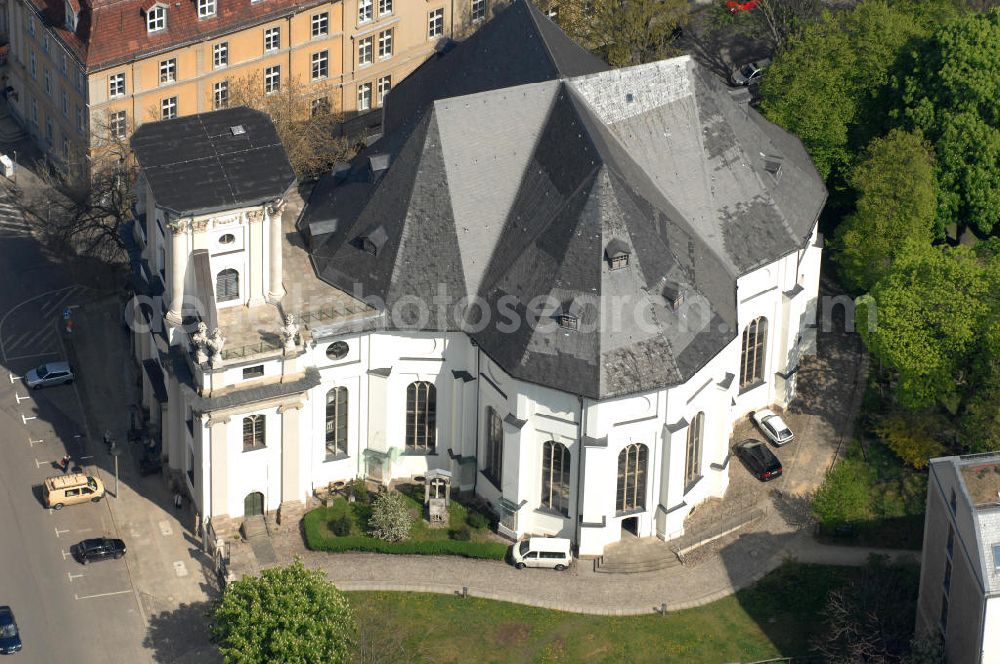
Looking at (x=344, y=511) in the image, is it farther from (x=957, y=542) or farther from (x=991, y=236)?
(x=991, y=236)

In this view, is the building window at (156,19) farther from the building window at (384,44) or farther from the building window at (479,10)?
the building window at (479,10)

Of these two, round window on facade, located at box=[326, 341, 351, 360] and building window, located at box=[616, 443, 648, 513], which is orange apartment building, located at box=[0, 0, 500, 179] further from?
building window, located at box=[616, 443, 648, 513]

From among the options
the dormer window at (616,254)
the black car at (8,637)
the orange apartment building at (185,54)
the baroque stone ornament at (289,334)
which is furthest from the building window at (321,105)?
the black car at (8,637)

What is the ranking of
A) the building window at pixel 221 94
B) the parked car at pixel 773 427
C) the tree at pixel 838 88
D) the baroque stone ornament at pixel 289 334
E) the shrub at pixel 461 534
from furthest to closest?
1. the building window at pixel 221 94
2. the tree at pixel 838 88
3. the parked car at pixel 773 427
4. the shrub at pixel 461 534
5. the baroque stone ornament at pixel 289 334

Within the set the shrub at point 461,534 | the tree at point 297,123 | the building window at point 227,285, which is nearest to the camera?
the building window at point 227,285

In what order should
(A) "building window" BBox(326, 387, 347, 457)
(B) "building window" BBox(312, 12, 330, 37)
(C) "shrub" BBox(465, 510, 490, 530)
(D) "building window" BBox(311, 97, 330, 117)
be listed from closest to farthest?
(C) "shrub" BBox(465, 510, 490, 530) < (A) "building window" BBox(326, 387, 347, 457) < (B) "building window" BBox(312, 12, 330, 37) < (D) "building window" BBox(311, 97, 330, 117)

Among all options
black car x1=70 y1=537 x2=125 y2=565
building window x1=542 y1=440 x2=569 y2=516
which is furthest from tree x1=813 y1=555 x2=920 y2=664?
black car x1=70 y1=537 x2=125 y2=565

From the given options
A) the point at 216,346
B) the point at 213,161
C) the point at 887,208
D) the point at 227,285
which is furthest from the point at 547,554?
the point at 887,208
